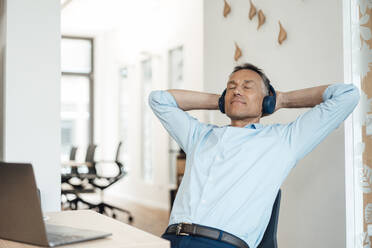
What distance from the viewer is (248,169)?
1.97m

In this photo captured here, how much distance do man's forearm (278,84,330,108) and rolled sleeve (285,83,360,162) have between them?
0.34 feet

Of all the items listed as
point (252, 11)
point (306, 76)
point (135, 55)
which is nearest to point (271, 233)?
point (306, 76)

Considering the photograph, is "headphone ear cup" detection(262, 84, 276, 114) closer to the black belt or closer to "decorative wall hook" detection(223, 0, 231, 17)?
the black belt

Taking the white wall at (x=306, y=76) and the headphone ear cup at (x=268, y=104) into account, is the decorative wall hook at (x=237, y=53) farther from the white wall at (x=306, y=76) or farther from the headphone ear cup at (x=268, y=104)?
the headphone ear cup at (x=268, y=104)

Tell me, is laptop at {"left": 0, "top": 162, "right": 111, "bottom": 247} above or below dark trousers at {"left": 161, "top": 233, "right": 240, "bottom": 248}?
above

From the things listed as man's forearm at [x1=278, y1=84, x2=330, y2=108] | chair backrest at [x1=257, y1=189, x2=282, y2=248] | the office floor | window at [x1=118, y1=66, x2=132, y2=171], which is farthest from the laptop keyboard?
window at [x1=118, y1=66, x2=132, y2=171]

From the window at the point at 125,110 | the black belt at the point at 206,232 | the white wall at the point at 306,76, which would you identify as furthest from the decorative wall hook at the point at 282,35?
the window at the point at 125,110

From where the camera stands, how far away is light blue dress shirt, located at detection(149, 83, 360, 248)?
1904 mm

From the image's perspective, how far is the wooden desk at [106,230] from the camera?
1.18 meters

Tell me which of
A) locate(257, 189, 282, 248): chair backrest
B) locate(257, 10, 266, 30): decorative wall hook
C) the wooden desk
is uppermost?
locate(257, 10, 266, 30): decorative wall hook

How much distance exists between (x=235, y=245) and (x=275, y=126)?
56 cm

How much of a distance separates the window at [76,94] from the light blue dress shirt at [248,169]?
827cm

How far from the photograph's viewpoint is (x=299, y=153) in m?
2.02

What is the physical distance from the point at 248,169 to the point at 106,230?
786mm
